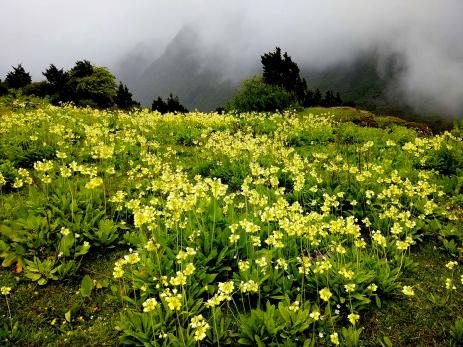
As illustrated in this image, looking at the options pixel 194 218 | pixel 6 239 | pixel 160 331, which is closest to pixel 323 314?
pixel 160 331

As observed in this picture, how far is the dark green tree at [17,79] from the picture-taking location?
128ft

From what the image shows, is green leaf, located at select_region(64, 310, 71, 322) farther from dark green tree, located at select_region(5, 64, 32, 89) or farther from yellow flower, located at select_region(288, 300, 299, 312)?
dark green tree, located at select_region(5, 64, 32, 89)

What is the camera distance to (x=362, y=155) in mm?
11766

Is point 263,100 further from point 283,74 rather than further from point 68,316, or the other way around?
point 68,316

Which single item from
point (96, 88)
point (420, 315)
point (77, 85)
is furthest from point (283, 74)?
point (420, 315)

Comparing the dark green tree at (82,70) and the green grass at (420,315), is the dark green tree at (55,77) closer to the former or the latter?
the dark green tree at (82,70)

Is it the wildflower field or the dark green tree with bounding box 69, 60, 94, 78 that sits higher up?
the dark green tree with bounding box 69, 60, 94, 78

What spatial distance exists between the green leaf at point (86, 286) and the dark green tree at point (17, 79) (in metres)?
40.2

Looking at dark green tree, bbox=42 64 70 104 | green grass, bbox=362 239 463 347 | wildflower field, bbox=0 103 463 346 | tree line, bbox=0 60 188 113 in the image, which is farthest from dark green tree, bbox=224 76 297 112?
green grass, bbox=362 239 463 347

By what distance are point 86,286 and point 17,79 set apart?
1670 inches

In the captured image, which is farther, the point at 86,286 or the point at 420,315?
the point at 86,286

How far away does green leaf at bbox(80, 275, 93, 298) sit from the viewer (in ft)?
17.4

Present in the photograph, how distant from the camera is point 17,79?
39.9 meters

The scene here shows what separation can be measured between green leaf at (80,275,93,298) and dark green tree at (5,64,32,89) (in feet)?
132
